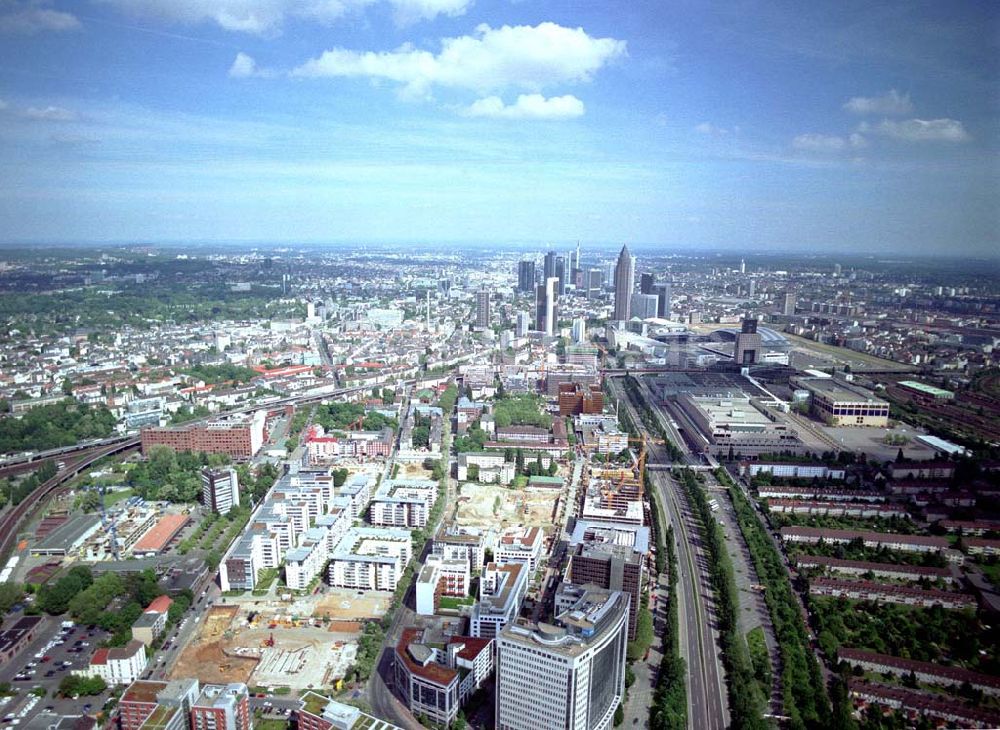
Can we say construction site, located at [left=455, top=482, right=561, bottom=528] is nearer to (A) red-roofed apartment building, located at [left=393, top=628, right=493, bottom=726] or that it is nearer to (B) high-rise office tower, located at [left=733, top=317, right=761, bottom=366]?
(A) red-roofed apartment building, located at [left=393, top=628, right=493, bottom=726]

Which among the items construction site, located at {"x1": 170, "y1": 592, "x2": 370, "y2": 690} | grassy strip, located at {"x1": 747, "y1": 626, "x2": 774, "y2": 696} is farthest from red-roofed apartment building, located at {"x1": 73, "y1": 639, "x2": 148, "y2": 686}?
grassy strip, located at {"x1": 747, "y1": 626, "x2": 774, "y2": 696}

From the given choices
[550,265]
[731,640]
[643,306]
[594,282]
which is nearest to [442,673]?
[731,640]

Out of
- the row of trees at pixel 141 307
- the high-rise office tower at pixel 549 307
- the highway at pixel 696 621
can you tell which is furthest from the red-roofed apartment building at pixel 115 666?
the high-rise office tower at pixel 549 307

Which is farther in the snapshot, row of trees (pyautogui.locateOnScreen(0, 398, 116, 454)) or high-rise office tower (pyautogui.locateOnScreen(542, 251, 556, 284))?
high-rise office tower (pyautogui.locateOnScreen(542, 251, 556, 284))

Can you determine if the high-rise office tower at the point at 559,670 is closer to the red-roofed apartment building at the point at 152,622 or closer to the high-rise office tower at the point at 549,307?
the red-roofed apartment building at the point at 152,622

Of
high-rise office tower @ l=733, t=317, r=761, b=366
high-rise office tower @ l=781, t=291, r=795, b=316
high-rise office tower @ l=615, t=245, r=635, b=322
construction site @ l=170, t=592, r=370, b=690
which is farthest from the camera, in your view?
high-rise office tower @ l=615, t=245, r=635, b=322

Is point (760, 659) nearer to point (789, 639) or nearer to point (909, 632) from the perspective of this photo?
point (789, 639)
